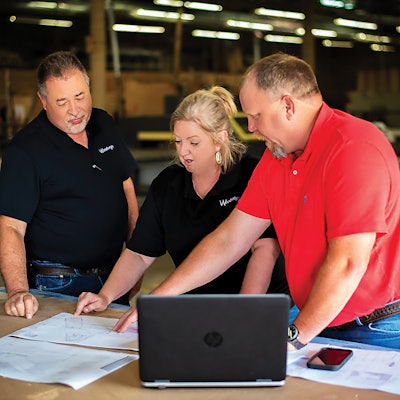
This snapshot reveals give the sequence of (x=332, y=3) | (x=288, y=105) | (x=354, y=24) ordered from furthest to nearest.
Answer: (x=354, y=24) → (x=332, y=3) → (x=288, y=105)

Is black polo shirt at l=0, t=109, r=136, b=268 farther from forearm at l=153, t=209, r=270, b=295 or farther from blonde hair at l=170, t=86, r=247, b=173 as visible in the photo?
forearm at l=153, t=209, r=270, b=295

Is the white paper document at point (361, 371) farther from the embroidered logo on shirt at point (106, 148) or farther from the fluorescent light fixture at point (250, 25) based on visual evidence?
the fluorescent light fixture at point (250, 25)

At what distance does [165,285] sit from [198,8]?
1591cm

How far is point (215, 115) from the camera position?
2.55 metres

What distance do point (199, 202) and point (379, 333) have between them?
2.79ft

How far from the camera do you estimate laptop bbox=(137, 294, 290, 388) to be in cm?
161

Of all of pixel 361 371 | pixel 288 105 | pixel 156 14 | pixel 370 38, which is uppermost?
pixel 288 105

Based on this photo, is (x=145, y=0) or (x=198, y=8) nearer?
(x=145, y=0)

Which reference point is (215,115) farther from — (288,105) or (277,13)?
(277,13)

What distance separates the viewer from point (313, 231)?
6.72 ft

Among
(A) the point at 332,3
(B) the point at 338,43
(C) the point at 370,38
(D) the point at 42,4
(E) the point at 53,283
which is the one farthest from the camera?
(B) the point at 338,43

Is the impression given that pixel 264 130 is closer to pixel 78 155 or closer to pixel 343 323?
pixel 343 323

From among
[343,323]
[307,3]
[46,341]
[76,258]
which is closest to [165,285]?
[46,341]

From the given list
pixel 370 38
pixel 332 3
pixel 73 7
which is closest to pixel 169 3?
pixel 73 7
